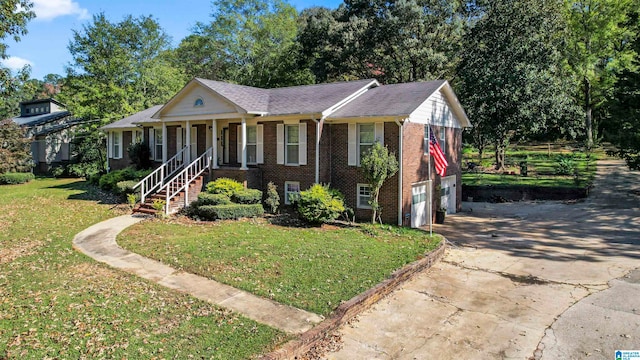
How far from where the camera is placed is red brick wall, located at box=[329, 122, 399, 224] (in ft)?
52.1

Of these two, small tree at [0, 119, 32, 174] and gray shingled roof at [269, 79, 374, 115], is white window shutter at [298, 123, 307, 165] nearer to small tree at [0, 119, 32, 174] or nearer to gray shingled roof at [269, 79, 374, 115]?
gray shingled roof at [269, 79, 374, 115]

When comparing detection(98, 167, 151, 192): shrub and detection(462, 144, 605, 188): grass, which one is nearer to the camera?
detection(98, 167, 151, 192): shrub

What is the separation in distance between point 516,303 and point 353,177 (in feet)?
29.5

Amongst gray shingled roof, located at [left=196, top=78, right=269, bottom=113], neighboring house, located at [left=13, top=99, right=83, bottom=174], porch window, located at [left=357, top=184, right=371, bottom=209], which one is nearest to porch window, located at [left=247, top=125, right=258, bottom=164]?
gray shingled roof, located at [left=196, top=78, right=269, bottom=113]

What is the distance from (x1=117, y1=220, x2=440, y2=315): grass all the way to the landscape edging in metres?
0.24

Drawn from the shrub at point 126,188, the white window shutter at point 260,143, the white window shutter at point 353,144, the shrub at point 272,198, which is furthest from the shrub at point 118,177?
the white window shutter at point 353,144

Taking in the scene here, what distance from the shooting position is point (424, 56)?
28750 millimetres

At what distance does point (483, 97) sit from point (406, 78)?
698cm

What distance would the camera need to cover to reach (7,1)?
1316 centimetres

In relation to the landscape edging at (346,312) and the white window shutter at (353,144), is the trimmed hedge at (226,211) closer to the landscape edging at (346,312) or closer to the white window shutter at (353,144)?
the white window shutter at (353,144)

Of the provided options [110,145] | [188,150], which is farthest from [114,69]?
[188,150]

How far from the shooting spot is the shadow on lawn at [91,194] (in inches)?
795

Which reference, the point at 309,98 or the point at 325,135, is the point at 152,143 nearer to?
the point at 309,98

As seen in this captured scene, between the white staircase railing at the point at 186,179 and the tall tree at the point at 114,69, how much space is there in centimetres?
1538
